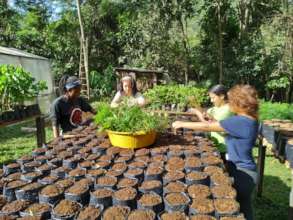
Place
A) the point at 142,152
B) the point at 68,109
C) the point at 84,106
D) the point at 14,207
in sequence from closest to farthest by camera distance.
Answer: the point at 14,207, the point at 142,152, the point at 68,109, the point at 84,106

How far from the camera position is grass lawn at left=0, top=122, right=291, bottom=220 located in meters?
4.23

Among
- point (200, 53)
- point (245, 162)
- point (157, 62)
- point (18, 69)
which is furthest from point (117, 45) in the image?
point (245, 162)

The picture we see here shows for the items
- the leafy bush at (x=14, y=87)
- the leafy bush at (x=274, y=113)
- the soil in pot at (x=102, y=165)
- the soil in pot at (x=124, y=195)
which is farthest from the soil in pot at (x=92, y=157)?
the leafy bush at (x=274, y=113)

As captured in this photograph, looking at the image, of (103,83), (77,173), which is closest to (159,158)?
(77,173)

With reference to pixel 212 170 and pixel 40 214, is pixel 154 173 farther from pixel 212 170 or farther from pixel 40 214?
pixel 40 214

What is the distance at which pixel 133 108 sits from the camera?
8.87 ft

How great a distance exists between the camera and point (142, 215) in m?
1.64

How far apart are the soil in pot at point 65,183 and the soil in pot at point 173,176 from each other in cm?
55

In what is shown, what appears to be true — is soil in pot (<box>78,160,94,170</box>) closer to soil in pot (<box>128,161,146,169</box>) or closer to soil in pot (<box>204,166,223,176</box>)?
soil in pot (<box>128,161,146,169</box>)

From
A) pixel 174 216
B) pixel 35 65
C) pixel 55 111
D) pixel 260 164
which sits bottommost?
pixel 260 164

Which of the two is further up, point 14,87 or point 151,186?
point 14,87

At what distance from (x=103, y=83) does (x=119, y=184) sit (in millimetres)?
15042

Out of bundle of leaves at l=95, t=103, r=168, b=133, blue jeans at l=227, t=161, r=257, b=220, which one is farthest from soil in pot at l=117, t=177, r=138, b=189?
blue jeans at l=227, t=161, r=257, b=220

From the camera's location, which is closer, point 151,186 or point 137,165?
point 151,186
